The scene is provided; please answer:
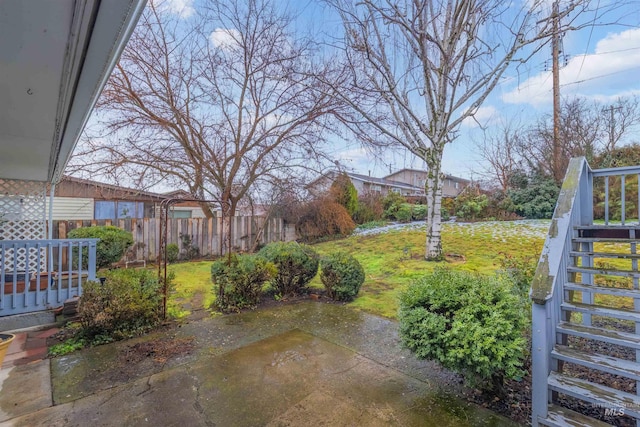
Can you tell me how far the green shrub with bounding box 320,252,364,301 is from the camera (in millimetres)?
5055

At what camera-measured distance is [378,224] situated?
567 inches

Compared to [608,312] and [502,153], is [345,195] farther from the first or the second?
[608,312]

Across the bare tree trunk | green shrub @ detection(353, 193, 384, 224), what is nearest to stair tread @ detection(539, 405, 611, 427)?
the bare tree trunk

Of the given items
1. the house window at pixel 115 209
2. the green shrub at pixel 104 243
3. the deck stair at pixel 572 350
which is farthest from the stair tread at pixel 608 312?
the house window at pixel 115 209

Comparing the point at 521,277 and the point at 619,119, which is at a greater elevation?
the point at 619,119

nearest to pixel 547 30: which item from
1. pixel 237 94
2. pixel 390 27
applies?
pixel 390 27

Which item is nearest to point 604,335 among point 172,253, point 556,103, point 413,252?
point 413,252

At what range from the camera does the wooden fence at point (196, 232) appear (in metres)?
8.17

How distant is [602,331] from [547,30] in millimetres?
6807

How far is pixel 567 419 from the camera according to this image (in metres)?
1.96

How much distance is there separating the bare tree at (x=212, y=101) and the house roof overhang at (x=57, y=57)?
180 inches

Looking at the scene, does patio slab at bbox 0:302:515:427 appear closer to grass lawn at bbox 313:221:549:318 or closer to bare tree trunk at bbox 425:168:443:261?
grass lawn at bbox 313:221:549:318

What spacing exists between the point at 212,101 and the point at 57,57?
21.6 ft

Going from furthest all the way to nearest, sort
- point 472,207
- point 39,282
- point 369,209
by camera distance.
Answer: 1. point 369,209
2. point 472,207
3. point 39,282
